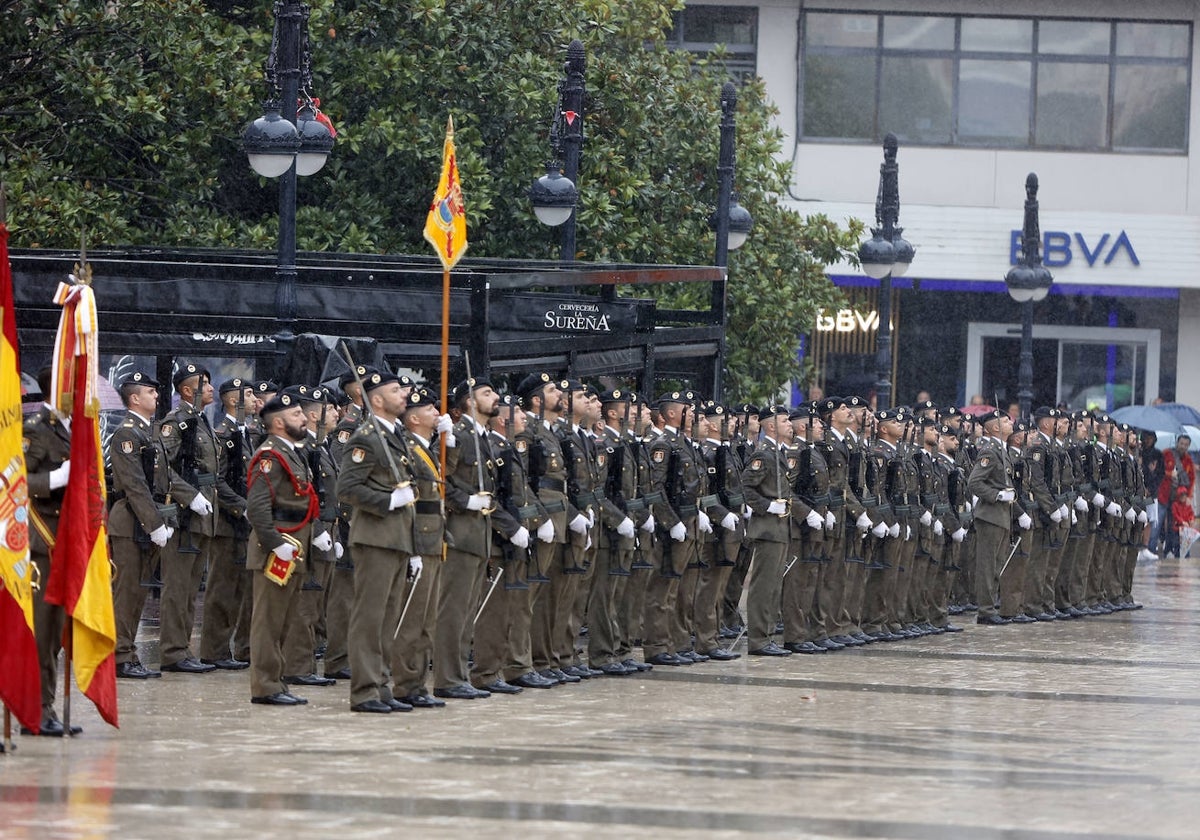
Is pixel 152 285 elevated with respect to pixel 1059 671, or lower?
elevated

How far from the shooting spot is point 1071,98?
4012 cm

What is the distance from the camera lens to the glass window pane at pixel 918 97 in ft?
131

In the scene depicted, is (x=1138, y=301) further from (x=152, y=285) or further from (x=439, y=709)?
(x=439, y=709)

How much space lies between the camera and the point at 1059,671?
1798 centimetres

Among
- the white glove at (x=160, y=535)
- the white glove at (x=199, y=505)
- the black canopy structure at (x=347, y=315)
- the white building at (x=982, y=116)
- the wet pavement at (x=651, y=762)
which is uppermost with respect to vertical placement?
the white building at (x=982, y=116)

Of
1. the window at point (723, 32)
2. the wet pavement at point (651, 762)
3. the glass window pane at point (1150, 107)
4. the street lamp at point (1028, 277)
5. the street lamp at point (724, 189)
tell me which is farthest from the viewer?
the glass window pane at point (1150, 107)

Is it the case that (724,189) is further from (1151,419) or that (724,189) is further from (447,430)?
(1151,419)

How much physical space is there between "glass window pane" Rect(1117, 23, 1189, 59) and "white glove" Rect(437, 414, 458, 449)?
28.2m

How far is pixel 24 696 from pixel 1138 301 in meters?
31.8

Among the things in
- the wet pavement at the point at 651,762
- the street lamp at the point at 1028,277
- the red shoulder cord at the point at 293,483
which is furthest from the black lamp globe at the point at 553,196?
the street lamp at the point at 1028,277

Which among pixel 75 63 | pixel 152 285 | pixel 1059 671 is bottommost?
pixel 1059 671

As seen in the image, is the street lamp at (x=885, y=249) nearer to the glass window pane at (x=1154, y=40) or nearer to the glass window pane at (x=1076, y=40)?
the glass window pane at (x=1076, y=40)

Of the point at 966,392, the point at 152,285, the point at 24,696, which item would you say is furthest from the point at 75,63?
the point at 966,392

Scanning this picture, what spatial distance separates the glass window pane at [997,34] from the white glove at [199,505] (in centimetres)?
2695
